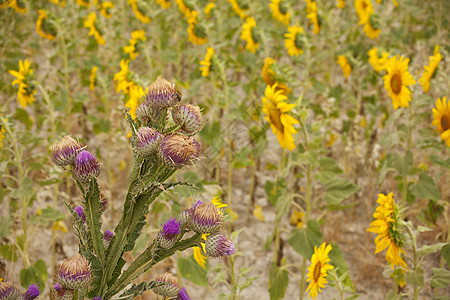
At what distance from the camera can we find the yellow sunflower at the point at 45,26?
114 inches

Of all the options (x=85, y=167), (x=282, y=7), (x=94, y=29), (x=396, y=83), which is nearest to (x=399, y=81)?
(x=396, y=83)

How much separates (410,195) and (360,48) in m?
1.63

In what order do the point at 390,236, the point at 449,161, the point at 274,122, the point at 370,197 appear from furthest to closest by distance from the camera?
the point at 370,197 < the point at 449,161 < the point at 274,122 < the point at 390,236

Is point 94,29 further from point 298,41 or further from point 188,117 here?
point 188,117

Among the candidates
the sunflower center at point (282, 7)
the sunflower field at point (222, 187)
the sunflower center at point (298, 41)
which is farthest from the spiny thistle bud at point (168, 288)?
the sunflower center at point (282, 7)

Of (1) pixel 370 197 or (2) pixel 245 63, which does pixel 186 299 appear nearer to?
(1) pixel 370 197

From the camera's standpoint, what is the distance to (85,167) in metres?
0.61

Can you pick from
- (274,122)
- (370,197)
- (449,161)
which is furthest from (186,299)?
(370,197)

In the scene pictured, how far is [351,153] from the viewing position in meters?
3.18

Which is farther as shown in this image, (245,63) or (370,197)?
(245,63)

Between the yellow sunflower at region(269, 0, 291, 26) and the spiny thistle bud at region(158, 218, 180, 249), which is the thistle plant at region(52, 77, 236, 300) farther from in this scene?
the yellow sunflower at region(269, 0, 291, 26)

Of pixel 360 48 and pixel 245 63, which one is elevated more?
pixel 245 63

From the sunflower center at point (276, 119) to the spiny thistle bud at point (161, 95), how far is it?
1.11m

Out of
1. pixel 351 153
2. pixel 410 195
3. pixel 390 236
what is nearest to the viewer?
pixel 390 236
